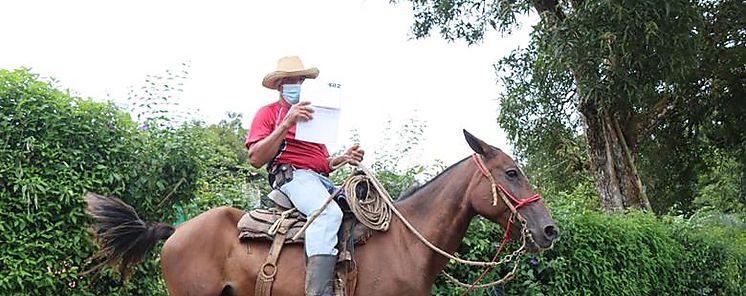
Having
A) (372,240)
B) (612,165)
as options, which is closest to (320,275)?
(372,240)

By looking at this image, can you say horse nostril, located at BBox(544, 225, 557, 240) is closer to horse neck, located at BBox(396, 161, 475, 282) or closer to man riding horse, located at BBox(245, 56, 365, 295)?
horse neck, located at BBox(396, 161, 475, 282)

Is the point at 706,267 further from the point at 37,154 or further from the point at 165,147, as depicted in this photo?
the point at 37,154

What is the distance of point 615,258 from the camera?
24.7ft

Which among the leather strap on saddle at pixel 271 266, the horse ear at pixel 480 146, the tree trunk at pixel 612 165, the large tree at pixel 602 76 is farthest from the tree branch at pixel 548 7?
the leather strap on saddle at pixel 271 266

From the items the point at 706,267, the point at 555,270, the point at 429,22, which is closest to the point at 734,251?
the point at 706,267

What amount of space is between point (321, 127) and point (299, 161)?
25 centimetres

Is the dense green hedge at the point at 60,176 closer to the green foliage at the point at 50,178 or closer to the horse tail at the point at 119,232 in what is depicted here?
the green foliage at the point at 50,178

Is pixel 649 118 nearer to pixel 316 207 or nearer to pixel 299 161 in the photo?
pixel 299 161

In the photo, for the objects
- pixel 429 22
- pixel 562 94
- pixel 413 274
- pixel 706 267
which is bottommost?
pixel 706 267

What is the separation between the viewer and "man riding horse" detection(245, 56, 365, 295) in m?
3.82

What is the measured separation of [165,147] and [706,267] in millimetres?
7989

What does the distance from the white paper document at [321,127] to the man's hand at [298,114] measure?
0.13ft

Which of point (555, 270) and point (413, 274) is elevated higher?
point (413, 274)

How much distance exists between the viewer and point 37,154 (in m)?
4.39
